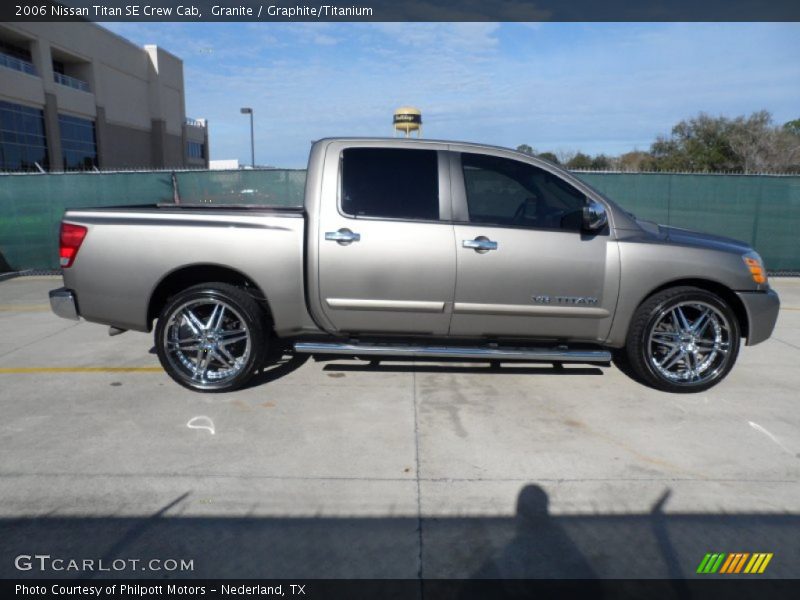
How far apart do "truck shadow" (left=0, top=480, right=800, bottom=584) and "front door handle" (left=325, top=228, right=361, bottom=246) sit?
7.03ft

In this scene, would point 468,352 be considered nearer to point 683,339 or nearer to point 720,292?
point 683,339

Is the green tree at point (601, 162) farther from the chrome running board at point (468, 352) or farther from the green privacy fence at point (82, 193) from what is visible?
the chrome running board at point (468, 352)

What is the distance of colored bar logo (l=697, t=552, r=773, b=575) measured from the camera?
2705 millimetres

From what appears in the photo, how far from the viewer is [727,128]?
131ft

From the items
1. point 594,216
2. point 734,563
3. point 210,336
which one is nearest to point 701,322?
point 594,216

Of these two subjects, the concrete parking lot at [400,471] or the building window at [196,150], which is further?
the building window at [196,150]

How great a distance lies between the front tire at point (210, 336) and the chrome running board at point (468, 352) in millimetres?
405

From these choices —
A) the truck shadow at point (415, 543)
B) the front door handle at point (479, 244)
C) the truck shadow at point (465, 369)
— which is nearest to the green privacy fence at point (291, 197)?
the truck shadow at point (465, 369)

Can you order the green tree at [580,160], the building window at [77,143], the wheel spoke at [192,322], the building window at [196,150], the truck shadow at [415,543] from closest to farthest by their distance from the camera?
1. the truck shadow at [415,543]
2. the wheel spoke at [192,322]
3. the green tree at [580,160]
4. the building window at [77,143]
5. the building window at [196,150]

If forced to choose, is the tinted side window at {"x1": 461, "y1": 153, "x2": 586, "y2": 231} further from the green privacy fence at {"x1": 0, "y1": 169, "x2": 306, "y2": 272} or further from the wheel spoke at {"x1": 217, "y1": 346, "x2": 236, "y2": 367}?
the green privacy fence at {"x1": 0, "y1": 169, "x2": 306, "y2": 272}

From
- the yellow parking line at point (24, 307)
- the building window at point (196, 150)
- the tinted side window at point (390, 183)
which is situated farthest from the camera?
the building window at point (196, 150)

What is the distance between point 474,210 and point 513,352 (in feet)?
3.77

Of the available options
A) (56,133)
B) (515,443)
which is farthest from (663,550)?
(56,133)

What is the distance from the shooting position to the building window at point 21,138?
121 feet
